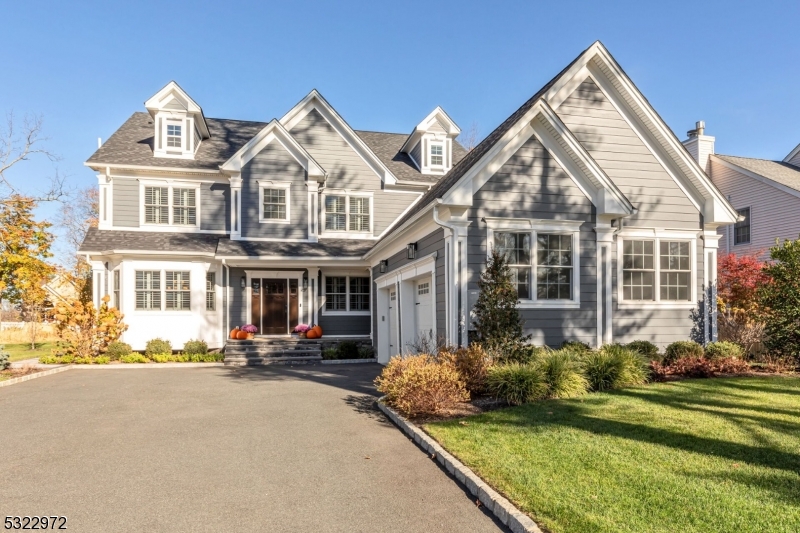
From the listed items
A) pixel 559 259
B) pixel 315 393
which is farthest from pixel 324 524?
pixel 559 259

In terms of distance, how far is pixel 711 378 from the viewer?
34.6 feet

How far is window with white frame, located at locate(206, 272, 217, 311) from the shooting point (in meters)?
19.4

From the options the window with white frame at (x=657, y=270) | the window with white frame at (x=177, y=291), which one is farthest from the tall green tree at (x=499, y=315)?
the window with white frame at (x=177, y=291)

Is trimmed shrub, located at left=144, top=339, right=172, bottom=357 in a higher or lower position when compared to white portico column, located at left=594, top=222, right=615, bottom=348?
lower

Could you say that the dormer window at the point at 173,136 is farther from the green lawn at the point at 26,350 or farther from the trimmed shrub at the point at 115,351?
the green lawn at the point at 26,350

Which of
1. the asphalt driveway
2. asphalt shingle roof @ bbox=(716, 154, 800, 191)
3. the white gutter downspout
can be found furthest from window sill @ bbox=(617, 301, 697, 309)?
asphalt shingle roof @ bbox=(716, 154, 800, 191)

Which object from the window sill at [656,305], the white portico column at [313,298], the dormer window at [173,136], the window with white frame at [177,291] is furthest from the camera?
the dormer window at [173,136]

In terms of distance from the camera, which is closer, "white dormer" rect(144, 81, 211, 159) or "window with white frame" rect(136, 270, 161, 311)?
"window with white frame" rect(136, 270, 161, 311)

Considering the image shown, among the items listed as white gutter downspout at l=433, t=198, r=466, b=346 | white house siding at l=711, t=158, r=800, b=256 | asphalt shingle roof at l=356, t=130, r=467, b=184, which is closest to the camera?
white gutter downspout at l=433, t=198, r=466, b=346

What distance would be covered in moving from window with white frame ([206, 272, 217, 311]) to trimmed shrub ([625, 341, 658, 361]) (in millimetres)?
13936

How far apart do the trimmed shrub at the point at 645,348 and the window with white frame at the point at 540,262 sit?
1713 millimetres

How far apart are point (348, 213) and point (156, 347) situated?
8339 mm

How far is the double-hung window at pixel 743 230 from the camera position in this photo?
78.6ft

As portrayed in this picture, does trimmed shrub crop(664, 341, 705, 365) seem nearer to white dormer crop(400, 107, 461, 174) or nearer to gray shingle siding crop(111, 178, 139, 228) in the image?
white dormer crop(400, 107, 461, 174)
